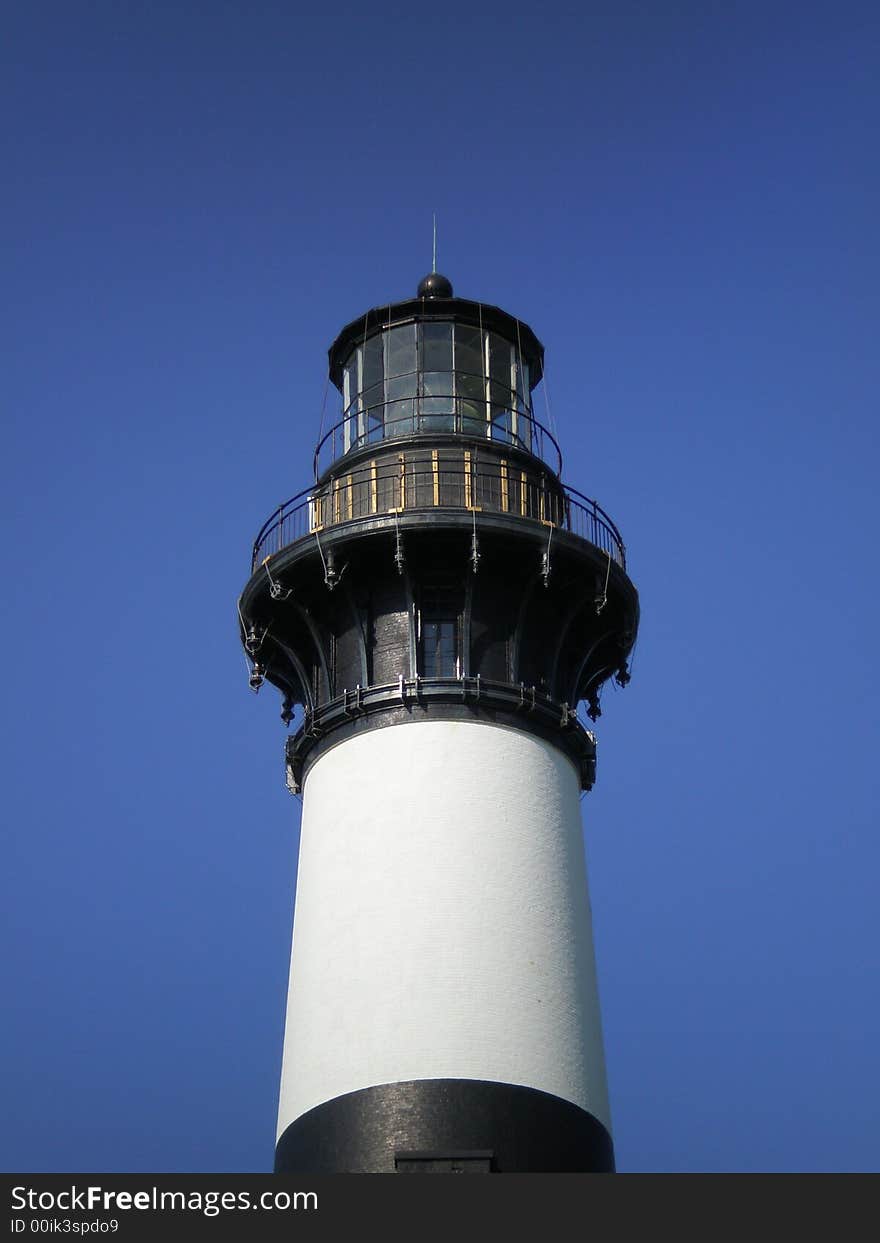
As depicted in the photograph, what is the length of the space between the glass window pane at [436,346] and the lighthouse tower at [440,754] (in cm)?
4

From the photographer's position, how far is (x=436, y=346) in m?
38.2

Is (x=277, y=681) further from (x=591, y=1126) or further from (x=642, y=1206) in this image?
(x=642, y=1206)

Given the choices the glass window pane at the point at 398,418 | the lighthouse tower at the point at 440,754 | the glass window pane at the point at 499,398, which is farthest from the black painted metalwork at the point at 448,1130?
the glass window pane at the point at 499,398

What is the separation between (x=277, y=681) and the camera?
37.3m

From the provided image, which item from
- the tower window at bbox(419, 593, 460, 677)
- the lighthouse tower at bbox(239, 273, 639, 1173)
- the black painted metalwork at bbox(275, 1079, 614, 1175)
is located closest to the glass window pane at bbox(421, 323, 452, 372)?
the lighthouse tower at bbox(239, 273, 639, 1173)

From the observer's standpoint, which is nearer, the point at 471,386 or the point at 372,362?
the point at 471,386

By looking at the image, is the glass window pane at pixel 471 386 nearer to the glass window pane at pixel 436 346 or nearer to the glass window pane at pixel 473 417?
the glass window pane at pixel 473 417

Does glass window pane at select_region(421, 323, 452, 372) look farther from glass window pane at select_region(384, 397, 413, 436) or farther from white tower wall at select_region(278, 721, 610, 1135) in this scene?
white tower wall at select_region(278, 721, 610, 1135)

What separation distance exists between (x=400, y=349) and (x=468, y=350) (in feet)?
4.51

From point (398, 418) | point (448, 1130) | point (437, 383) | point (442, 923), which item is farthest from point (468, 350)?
point (448, 1130)

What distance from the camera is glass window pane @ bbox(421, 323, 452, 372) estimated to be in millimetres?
38031

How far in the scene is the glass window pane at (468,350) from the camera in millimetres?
38188

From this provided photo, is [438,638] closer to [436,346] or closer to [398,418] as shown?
[398,418]

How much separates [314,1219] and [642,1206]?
402cm
